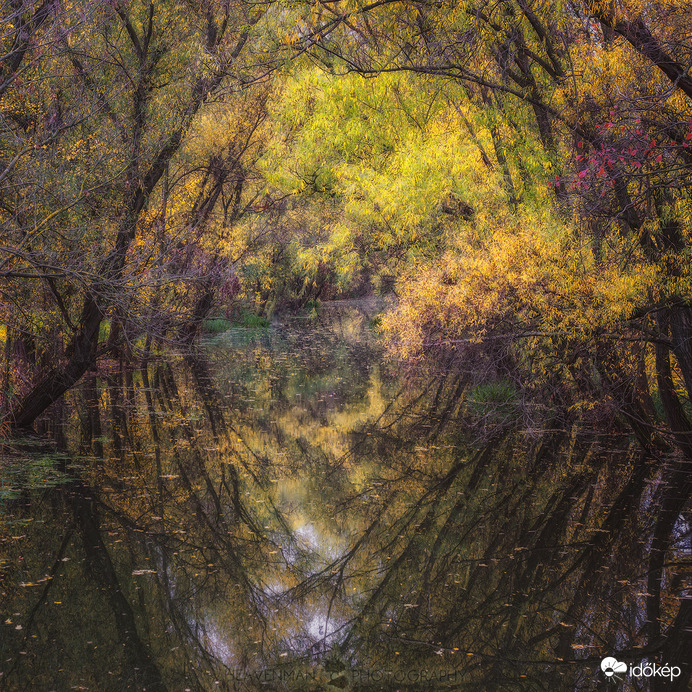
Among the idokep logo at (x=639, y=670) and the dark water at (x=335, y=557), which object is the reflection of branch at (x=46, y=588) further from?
the idokep logo at (x=639, y=670)

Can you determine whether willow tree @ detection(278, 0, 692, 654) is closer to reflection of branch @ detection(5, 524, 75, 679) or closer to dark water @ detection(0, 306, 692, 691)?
dark water @ detection(0, 306, 692, 691)

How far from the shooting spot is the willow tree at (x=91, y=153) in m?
9.52

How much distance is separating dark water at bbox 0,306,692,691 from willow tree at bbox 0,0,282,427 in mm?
1981

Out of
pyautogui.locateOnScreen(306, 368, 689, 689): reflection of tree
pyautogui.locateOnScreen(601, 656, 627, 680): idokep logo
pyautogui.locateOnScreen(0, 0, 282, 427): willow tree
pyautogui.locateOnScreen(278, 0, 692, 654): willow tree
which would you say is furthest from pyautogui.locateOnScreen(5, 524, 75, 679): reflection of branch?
pyautogui.locateOnScreen(601, 656, 627, 680): idokep logo

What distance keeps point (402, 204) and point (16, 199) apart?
927 centimetres

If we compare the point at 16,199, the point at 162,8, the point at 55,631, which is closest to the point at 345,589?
the point at 55,631

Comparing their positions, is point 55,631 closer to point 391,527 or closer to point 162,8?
point 391,527

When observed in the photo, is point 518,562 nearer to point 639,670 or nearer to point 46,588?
point 639,670

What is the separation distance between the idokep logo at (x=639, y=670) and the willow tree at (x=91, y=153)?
6.57 metres

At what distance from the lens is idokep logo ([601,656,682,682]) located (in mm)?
5863

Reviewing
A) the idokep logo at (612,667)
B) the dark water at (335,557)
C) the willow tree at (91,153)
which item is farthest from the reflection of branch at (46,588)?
the idokep logo at (612,667)

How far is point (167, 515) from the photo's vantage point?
935cm

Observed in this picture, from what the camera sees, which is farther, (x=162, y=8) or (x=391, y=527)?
(x=162, y=8)

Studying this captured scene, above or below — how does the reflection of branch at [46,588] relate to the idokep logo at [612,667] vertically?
above
